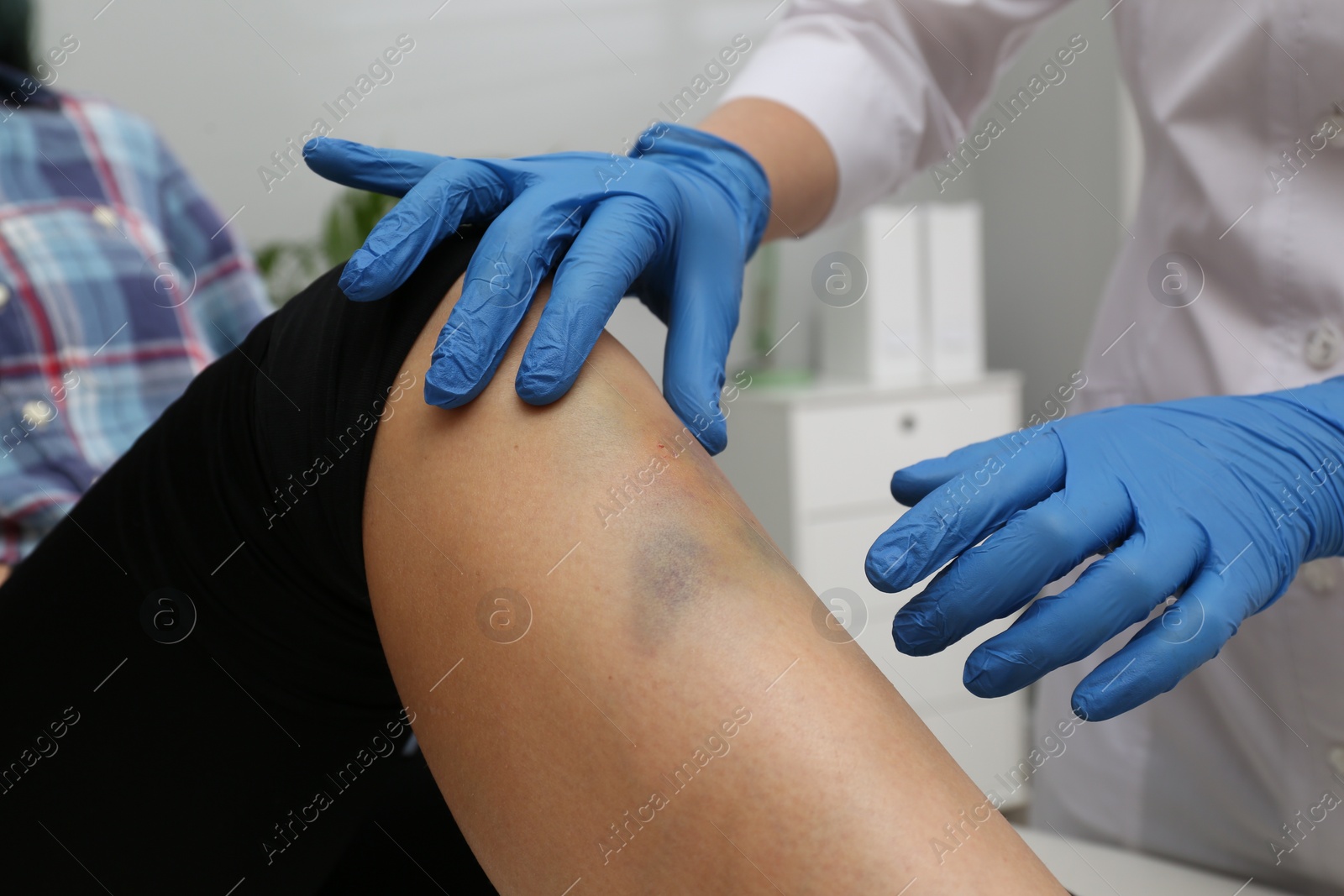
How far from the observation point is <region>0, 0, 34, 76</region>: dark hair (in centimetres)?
136

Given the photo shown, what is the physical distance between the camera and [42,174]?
1365mm

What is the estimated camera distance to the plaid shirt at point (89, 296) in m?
1.24

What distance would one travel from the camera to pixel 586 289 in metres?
0.61

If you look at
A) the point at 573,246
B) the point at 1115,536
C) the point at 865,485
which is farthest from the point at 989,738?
the point at 573,246

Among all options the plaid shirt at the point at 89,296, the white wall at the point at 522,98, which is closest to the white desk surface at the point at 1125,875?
the plaid shirt at the point at 89,296

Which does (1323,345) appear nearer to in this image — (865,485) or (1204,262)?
(1204,262)

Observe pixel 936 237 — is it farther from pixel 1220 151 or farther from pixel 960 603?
pixel 960 603

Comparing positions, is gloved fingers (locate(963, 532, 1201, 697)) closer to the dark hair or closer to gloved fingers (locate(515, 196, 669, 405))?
gloved fingers (locate(515, 196, 669, 405))

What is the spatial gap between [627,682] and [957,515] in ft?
0.74

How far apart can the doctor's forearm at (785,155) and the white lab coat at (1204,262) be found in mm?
18

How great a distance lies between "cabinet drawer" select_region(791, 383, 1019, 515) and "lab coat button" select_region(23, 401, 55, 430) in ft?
5.46

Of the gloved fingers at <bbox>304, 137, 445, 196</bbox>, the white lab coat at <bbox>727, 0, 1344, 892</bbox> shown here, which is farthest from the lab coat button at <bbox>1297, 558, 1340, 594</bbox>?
the gloved fingers at <bbox>304, 137, 445, 196</bbox>

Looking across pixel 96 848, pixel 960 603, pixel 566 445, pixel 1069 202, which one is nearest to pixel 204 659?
pixel 96 848

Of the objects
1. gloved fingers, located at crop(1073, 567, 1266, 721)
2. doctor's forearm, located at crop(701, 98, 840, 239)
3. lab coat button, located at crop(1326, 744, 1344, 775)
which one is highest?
doctor's forearm, located at crop(701, 98, 840, 239)
